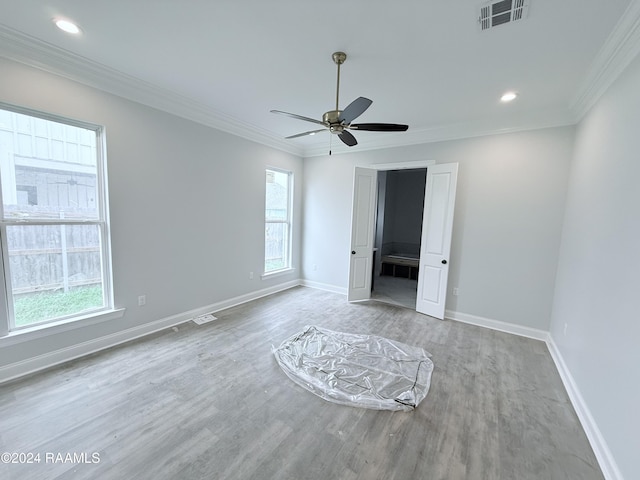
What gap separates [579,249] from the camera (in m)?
2.55

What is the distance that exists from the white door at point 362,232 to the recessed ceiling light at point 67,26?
3523 millimetres

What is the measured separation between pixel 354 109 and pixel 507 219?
2.80 metres

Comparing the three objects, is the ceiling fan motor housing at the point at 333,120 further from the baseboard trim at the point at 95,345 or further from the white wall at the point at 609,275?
the baseboard trim at the point at 95,345

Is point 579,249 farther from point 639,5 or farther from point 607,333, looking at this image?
point 639,5

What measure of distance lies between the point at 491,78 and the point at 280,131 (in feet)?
9.66

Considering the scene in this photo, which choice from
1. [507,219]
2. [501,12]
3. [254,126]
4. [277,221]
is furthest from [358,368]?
[254,126]

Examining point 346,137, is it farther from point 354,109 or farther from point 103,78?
point 103,78

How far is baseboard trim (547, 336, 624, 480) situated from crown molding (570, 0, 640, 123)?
2604 mm

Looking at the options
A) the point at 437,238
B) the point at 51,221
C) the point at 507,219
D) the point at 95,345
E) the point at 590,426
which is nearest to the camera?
the point at 590,426

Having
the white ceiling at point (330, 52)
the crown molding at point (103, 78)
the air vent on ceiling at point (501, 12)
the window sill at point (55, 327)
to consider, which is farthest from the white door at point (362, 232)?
the window sill at point (55, 327)

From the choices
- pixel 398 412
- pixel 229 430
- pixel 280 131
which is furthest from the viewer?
pixel 280 131

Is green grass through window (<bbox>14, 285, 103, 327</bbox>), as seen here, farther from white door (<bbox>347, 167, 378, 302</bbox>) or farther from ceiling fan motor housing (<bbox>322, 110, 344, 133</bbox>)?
white door (<bbox>347, 167, 378, 302</bbox>)

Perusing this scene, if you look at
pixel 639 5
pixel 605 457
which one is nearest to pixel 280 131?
pixel 639 5

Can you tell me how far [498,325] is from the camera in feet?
11.8
